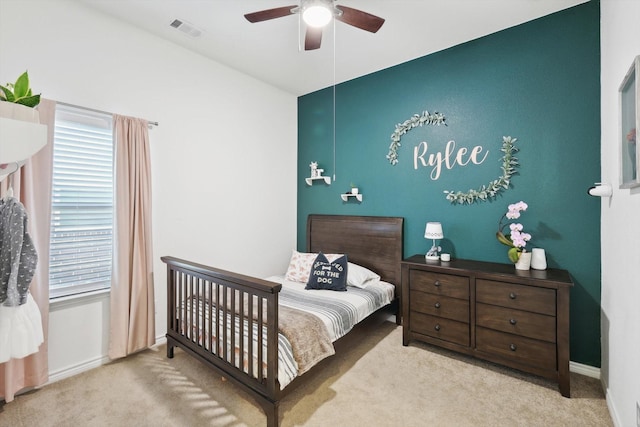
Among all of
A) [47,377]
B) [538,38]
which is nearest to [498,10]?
[538,38]

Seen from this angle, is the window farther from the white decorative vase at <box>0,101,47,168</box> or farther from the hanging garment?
the white decorative vase at <box>0,101,47,168</box>

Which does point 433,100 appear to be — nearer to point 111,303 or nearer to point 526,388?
point 526,388

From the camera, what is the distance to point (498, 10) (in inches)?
93.8

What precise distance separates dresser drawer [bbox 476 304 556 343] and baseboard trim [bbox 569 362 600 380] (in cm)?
57

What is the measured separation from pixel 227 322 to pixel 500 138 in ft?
8.94

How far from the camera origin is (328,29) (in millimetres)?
2637

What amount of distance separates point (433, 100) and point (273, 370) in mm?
2814

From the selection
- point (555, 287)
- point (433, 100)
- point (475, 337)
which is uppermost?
point (433, 100)

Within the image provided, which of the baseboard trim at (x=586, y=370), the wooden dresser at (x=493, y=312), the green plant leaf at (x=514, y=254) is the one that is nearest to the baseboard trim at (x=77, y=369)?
the wooden dresser at (x=493, y=312)

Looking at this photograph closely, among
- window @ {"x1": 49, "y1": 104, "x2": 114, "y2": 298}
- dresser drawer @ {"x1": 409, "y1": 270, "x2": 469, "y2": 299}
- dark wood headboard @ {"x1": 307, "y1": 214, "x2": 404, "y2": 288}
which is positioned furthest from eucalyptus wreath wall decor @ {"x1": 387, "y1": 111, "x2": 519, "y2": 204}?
window @ {"x1": 49, "y1": 104, "x2": 114, "y2": 298}

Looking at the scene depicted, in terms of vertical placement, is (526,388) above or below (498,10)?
below

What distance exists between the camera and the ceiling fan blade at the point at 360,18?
6.31 ft

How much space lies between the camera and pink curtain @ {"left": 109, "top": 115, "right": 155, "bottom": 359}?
2.43 meters

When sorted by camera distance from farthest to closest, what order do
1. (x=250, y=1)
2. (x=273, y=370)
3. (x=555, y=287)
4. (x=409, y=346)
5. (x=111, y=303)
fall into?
1. (x=409, y=346)
2. (x=111, y=303)
3. (x=250, y=1)
4. (x=555, y=287)
5. (x=273, y=370)
